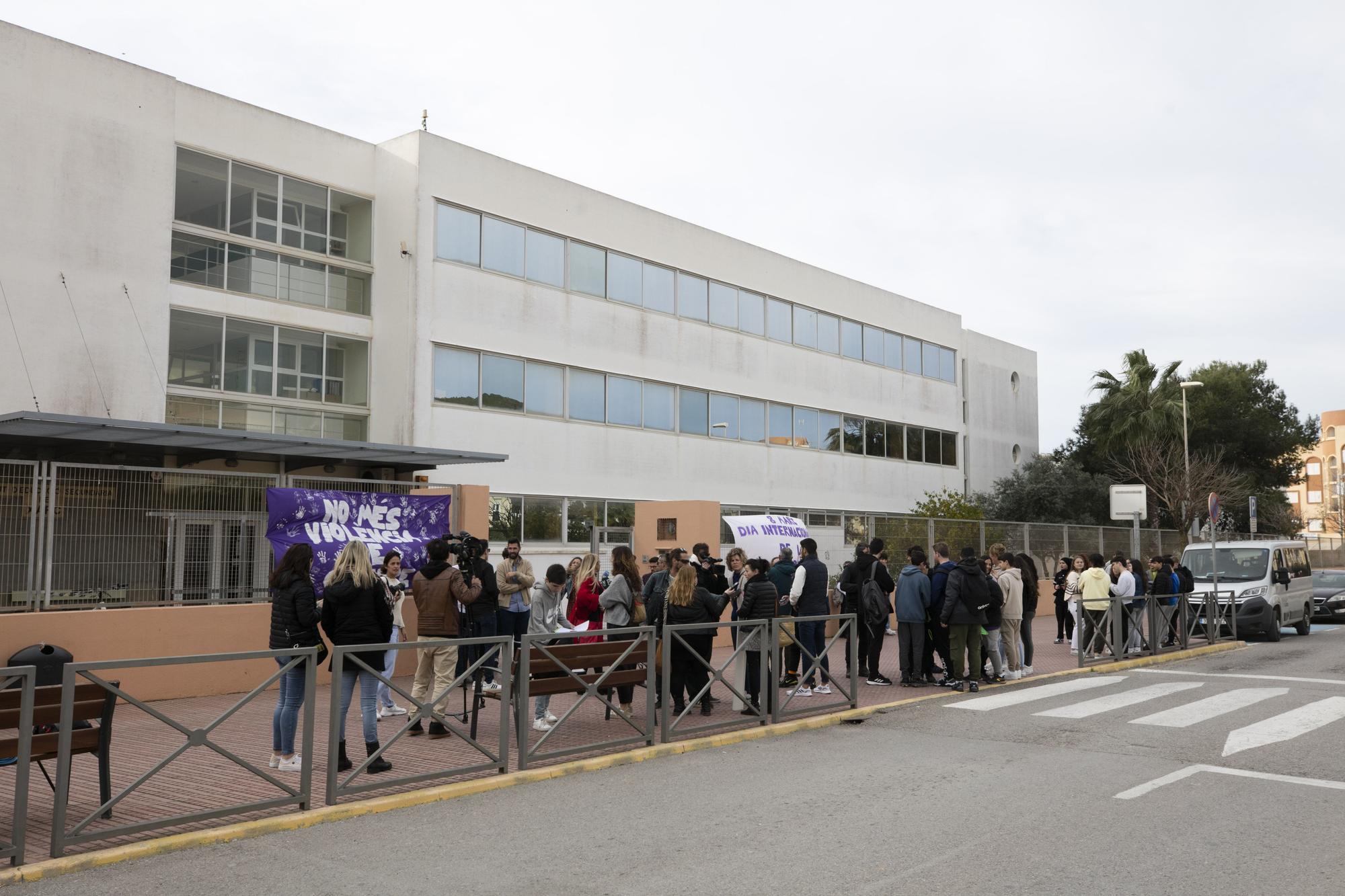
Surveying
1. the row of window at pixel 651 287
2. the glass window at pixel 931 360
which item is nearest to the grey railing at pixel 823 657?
the row of window at pixel 651 287

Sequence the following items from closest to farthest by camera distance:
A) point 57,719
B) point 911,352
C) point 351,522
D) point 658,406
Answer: point 57,719 < point 351,522 < point 658,406 < point 911,352

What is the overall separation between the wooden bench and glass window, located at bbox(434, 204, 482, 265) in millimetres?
17926

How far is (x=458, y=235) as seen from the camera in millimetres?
24109

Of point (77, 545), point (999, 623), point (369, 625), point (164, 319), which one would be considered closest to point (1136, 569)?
point (999, 623)

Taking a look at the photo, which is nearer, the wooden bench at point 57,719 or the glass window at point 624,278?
the wooden bench at point 57,719

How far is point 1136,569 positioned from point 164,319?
18.1m

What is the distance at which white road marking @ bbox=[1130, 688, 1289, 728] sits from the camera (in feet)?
35.2

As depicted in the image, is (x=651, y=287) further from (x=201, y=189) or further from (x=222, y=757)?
(x=222, y=757)

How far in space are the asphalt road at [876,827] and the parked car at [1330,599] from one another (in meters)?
17.9

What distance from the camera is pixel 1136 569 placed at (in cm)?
1828

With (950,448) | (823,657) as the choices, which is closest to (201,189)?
(823,657)

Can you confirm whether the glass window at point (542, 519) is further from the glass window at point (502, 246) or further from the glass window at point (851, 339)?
the glass window at point (851, 339)

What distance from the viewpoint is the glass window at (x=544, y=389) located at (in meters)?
25.3

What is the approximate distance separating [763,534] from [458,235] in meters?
9.48
